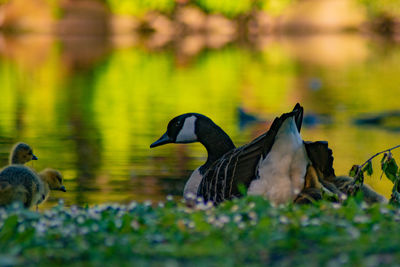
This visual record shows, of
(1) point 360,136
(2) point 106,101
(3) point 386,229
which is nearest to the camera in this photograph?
(3) point 386,229

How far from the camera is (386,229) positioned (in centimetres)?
652

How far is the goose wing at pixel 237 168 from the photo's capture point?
26.8 ft

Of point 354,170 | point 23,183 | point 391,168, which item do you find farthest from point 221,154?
point 23,183

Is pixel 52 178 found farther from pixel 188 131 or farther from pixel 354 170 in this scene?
pixel 354 170

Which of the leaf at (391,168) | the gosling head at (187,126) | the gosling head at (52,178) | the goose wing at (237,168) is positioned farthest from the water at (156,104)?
the leaf at (391,168)

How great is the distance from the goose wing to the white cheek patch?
0.73 metres

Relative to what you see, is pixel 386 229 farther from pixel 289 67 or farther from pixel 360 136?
pixel 289 67

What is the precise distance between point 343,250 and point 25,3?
66.7 meters

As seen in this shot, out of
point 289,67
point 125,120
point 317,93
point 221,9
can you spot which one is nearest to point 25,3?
point 221,9

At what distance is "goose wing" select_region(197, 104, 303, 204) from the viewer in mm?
8180

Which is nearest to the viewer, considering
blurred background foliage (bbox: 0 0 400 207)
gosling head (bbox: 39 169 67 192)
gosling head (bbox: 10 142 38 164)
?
gosling head (bbox: 39 169 67 192)

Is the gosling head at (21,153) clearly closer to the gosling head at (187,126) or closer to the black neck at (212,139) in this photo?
the gosling head at (187,126)

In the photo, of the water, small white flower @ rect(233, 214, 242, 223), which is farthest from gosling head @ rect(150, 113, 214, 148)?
small white flower @ rect(233, 214, 242, 223)

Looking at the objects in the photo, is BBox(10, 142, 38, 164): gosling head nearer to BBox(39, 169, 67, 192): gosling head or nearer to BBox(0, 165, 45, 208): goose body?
BBox(39, 169, 67, 192): gosling head
